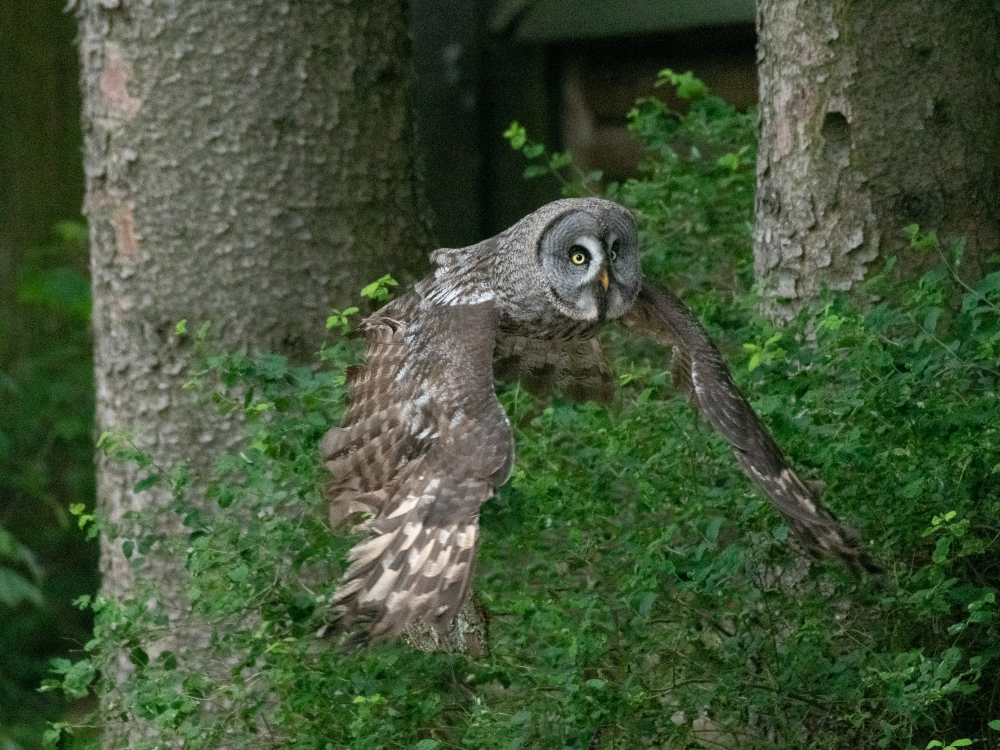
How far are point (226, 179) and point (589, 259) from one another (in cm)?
126

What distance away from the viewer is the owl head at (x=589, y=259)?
3.21 metres

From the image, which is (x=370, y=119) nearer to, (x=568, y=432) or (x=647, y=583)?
(x=568, y=432)

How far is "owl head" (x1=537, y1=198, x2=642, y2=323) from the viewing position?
3215mm

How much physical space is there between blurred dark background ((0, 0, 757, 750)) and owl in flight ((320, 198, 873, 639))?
2582 mm

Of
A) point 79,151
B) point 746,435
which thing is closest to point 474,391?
point 746,435

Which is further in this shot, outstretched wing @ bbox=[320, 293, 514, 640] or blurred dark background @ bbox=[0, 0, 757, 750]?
blurred dark background @ bbox=[0, 0, 757, 750]

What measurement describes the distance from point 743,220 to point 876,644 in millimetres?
1802

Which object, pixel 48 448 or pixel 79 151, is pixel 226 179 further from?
pixel 79 151

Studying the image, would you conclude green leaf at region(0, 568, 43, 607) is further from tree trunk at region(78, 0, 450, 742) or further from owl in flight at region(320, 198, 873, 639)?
tree trunk at region(78, 0, 450, 742)

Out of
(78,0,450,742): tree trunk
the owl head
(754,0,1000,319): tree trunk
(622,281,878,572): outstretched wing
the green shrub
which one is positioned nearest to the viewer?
(622,281,878,572): outstretched wing

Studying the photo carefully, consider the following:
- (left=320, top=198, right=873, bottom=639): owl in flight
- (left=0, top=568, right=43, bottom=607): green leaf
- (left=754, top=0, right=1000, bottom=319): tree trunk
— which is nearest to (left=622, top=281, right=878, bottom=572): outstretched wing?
(left=320, top=198, right=873, bottom=639): owl in flight


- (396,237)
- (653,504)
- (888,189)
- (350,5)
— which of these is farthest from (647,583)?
(350,5)

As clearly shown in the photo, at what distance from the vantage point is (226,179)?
12.9 feet

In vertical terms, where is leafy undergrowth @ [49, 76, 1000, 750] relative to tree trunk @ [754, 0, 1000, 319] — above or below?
below
